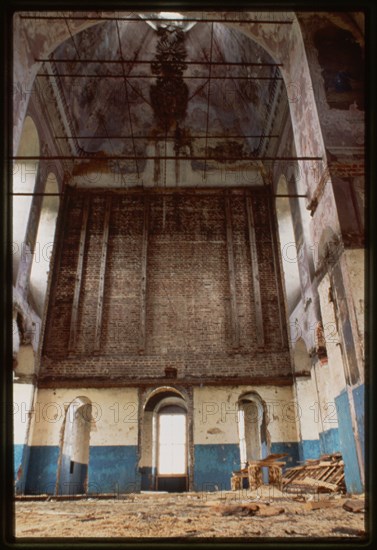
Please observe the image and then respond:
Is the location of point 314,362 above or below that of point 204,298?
below

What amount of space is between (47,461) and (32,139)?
8.92 meters

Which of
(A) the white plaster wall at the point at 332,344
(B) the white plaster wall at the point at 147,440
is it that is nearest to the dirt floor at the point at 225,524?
(A) the white plaster wall at the point at 332,344

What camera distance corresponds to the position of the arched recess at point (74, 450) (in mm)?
11617

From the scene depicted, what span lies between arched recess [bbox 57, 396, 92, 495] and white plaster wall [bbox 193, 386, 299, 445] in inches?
133

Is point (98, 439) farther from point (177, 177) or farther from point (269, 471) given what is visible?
point (177, 177)

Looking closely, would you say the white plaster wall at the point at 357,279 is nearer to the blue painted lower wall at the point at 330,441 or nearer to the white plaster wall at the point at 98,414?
the blue painted lower wall at the point at 330,441

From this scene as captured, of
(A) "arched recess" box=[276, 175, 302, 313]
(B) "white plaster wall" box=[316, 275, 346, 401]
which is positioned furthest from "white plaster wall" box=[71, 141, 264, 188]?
(B) "white plaster wall" box=[316, 275, 346, 401]

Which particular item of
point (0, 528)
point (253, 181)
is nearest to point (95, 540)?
point (0, 528)

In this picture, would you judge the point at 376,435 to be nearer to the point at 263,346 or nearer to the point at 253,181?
the point at 263,346

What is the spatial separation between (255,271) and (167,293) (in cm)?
299

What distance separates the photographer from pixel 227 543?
4.90ft

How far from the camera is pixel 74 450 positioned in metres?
14.3

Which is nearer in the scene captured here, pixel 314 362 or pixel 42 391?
pixel 314 362

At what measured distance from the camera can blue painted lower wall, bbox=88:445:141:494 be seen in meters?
11.0
